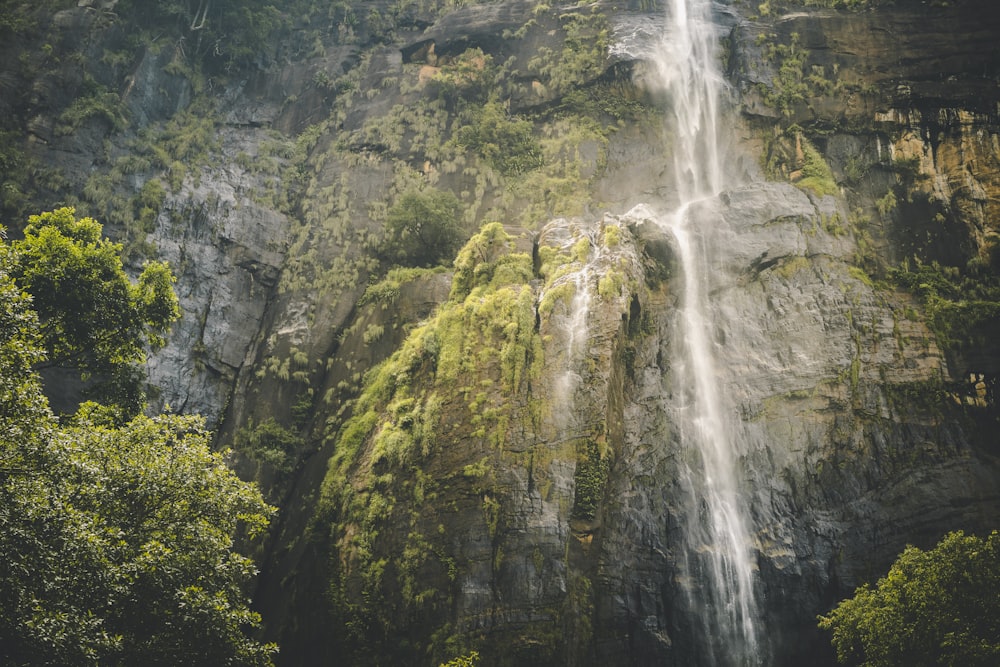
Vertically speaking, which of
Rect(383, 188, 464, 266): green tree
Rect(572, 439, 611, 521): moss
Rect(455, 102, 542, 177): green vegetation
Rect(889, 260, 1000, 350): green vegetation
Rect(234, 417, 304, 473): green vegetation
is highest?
Rect(455, 102, 542, 177): green vegetation

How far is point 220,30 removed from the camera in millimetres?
36219

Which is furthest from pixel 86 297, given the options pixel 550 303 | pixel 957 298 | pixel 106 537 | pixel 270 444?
pixel 957 298

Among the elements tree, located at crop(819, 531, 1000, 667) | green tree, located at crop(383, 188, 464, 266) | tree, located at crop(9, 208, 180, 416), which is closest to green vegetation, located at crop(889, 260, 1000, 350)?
tree, located at crop(819, 531, 1000, 667)

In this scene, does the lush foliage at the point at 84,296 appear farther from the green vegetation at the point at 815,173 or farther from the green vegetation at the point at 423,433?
the green vegetation at the point at 815,173

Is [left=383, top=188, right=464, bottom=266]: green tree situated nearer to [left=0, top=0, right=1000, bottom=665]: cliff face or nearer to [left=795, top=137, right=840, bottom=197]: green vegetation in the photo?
[left=0, top=0, right=1000, bottom=665]: cliff face

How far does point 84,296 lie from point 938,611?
20.7m

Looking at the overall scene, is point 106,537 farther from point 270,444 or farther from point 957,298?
point 957,298

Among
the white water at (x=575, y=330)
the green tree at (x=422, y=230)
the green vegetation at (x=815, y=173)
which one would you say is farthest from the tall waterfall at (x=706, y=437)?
the green tree at (x=422, y=230)

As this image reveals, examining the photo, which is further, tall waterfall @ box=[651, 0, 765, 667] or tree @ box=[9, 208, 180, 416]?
tall waterfall @ box=[651, 0, 765, 667]

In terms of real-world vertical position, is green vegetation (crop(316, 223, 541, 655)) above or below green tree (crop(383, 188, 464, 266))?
below

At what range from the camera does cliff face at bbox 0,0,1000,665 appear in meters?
17.7

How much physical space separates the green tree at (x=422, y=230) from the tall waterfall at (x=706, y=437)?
8513 millimetres

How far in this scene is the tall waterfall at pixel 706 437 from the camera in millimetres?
17484

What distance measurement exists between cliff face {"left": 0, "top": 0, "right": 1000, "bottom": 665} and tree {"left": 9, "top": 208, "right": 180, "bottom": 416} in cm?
680
